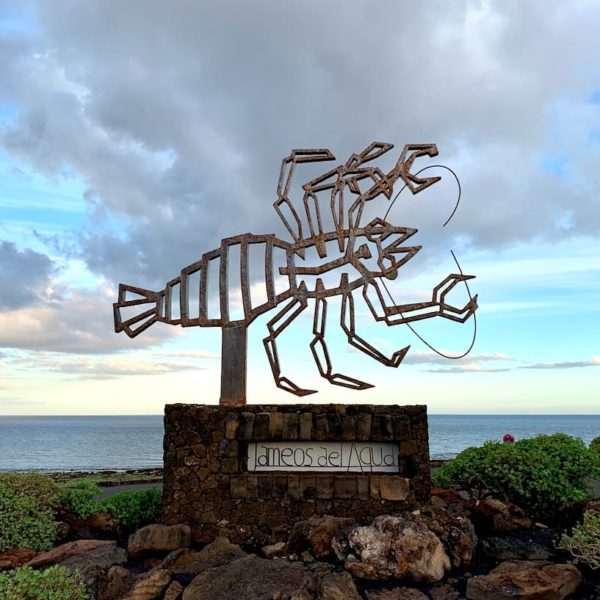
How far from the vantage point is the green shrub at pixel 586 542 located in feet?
20.6

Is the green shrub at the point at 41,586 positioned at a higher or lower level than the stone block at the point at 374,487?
lower

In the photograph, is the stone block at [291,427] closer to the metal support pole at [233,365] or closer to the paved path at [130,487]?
the metal support pole at [233,365]

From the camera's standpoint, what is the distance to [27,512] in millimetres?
8328

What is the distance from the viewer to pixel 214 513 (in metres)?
8.00

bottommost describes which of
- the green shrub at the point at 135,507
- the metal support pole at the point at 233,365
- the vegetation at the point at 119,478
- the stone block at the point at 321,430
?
the vegetation at the point at 119,478

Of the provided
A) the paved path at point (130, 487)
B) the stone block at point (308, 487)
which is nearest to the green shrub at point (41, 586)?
the stone block at point (308, 487)

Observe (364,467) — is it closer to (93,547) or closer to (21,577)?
(93,547)

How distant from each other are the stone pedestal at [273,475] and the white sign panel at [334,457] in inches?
2.9

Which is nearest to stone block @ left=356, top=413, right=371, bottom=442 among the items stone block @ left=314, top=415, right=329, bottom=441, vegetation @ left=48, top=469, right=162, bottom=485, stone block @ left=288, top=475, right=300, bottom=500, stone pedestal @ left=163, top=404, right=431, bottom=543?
stone pedestal @ left=163, top=404, right=431, bottom=543

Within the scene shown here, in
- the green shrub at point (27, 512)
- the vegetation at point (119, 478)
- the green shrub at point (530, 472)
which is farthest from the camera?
the vegetation at point (119, 478)

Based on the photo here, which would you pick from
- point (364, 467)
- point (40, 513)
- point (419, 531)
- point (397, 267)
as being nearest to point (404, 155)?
point (397, 267)

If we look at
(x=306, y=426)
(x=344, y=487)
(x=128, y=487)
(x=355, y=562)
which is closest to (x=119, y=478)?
(x=128, y=487)

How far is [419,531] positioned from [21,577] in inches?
142

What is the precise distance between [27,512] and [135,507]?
1.36 meters
